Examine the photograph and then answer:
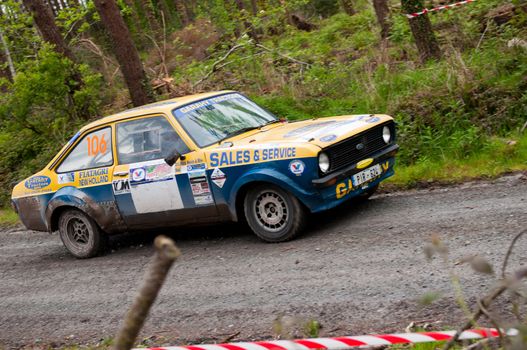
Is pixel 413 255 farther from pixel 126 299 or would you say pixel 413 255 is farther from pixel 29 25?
pixel 29 25

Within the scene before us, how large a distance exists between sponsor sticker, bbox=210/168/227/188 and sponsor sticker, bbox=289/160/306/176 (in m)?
0.89

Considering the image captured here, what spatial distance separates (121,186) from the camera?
343 inches

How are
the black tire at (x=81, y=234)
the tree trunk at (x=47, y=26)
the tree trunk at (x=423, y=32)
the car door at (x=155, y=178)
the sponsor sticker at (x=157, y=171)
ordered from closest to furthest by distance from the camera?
the car door at (x=155, y=178) → the sponsor sticker at (x=157, y=171) → the black tire at (x=81, y=234) → the tree trunk at (x=423, y=32) → the tree trunk at (x=47, y=26)

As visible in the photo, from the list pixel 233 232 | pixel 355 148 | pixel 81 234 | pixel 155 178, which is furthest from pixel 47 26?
pixel 355 148

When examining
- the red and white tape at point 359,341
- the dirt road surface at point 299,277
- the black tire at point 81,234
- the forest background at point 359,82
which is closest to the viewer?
the red and white tape at point 359,341

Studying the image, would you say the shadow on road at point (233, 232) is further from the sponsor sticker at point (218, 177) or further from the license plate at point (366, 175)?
the sponsor sticker at point (218, 177)

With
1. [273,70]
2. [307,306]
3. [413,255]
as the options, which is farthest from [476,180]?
[273,70]

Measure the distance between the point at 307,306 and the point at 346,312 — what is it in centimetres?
39

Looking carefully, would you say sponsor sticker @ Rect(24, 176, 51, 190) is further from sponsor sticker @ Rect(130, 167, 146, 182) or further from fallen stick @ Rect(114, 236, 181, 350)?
fallen stick @ Rect(114, 236, 181, 350)

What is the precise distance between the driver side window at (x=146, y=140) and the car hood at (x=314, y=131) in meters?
0.73

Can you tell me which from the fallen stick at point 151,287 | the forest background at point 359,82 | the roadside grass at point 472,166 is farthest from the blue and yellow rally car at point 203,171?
the fallen stick at point 151,287

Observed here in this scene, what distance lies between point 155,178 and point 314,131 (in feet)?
6.64

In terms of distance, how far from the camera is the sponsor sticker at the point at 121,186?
8648 mm

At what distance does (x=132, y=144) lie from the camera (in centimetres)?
873
